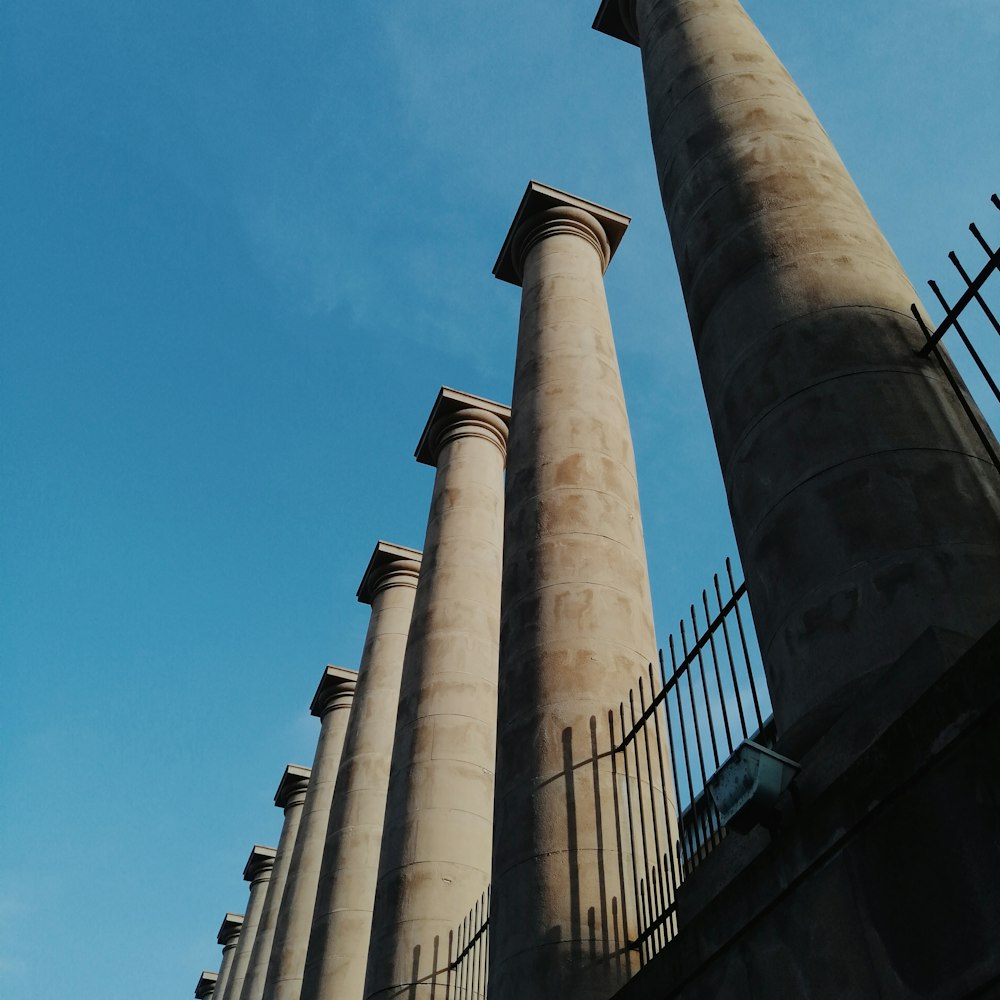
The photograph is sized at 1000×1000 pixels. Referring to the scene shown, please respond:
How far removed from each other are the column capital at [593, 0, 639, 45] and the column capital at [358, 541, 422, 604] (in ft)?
73.5

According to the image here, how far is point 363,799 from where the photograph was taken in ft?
117

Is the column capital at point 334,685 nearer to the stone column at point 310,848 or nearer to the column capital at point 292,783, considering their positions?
the stone column at point 310,848

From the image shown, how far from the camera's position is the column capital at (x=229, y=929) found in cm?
7912

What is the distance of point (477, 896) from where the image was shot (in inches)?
954

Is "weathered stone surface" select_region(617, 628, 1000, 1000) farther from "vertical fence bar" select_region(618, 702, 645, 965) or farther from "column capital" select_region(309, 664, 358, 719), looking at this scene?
"column capital" select_region(309, 664, 358, 719)

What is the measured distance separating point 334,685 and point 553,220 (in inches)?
1088

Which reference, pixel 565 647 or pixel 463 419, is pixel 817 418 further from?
pixel 463 419

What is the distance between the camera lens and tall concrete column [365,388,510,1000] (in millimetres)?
23531

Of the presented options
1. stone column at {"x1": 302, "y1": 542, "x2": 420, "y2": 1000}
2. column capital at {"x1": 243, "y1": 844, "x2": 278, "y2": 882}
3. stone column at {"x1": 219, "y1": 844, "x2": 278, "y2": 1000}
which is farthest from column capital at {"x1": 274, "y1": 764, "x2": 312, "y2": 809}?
stone column at {"x1": 302, "y1": 542, "x2": 420, "y2": 1000}

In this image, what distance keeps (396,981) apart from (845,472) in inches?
642

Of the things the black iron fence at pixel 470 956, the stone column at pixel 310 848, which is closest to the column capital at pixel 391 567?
the stone column at pixel 310 848

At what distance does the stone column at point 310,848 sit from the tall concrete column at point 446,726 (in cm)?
1446

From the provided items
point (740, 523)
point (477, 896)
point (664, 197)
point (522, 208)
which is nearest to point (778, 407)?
point (740, 523)

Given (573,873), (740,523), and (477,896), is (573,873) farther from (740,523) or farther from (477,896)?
(477,896)
